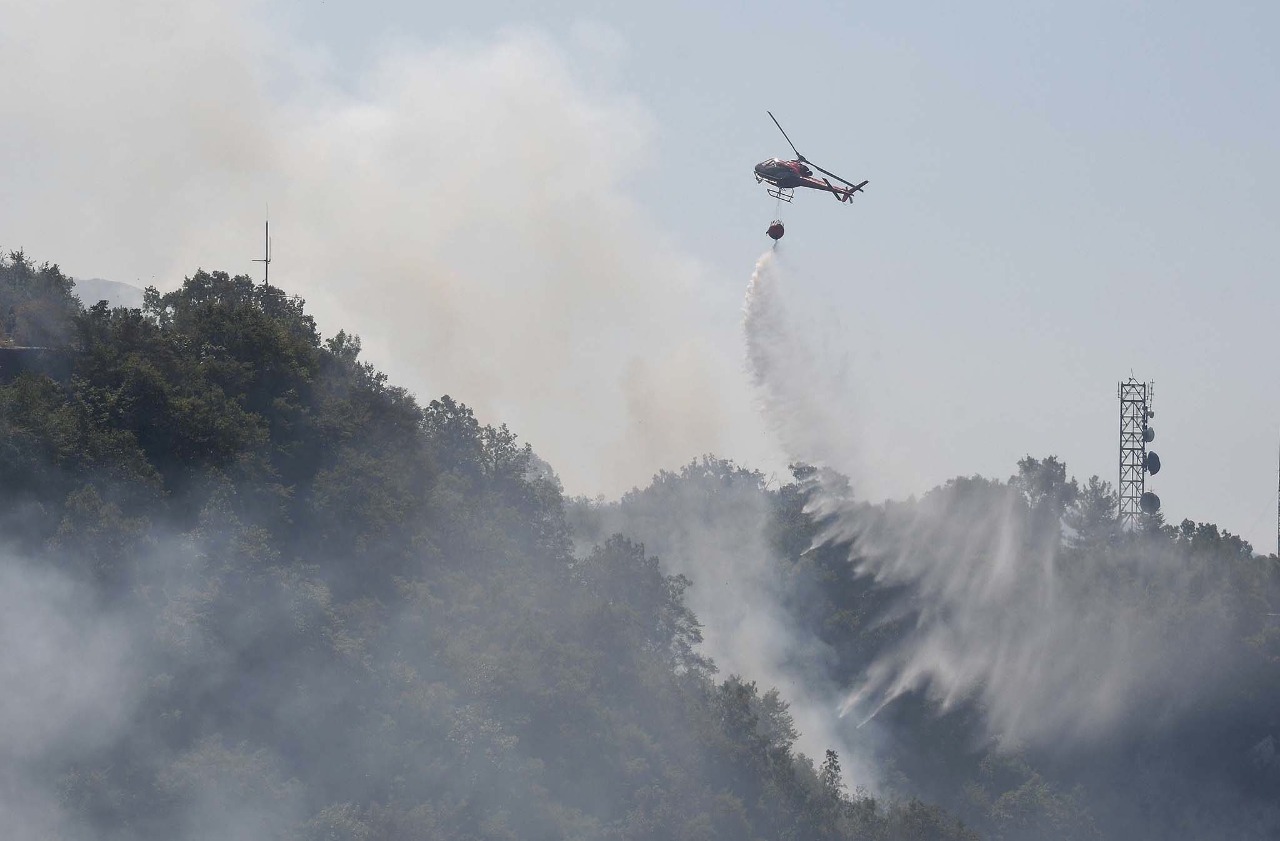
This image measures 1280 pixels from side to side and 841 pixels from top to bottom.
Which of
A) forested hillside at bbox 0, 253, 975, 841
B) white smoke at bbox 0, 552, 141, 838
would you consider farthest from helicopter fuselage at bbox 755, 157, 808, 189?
white smoke at bbox 0, 552, 141, 838

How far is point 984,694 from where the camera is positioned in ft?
373

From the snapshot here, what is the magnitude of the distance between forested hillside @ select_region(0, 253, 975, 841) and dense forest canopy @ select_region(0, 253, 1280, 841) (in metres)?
0.15

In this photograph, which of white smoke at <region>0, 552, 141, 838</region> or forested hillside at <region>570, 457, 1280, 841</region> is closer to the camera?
white smoke at <region>0, 552, 141, 838</region>

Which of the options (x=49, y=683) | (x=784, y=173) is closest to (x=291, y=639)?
(x=49, y=683)

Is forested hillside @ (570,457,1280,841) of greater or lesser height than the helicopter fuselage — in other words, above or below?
below

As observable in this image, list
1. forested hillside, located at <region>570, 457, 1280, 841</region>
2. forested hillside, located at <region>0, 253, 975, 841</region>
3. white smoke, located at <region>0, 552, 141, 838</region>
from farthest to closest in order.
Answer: forested hillside, located at <region>570, 457, 1280, 841</region> < forested hillside, located at <region>0, 253, 975, 841</region> < white smoke, located at <region>0, 552, 141, 838</region>

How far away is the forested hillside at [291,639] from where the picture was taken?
209ft

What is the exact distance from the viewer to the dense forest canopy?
6481cm

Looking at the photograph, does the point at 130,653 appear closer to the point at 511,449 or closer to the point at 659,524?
the point at 511,449

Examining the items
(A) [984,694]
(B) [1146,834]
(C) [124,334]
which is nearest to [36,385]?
(C) [124,334]

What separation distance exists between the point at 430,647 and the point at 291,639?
7844 millimetres

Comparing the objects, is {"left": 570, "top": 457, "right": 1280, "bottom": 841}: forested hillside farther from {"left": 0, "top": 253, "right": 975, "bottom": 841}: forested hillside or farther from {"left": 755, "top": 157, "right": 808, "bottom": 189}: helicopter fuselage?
{"left": 755, "top": 157, "right": 808, "bottom": 189}: helicopter fuselage

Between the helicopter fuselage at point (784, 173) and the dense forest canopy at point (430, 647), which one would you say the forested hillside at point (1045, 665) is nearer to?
the dense forest canopy at point (430, 647)

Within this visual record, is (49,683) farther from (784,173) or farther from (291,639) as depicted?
(784,173)
